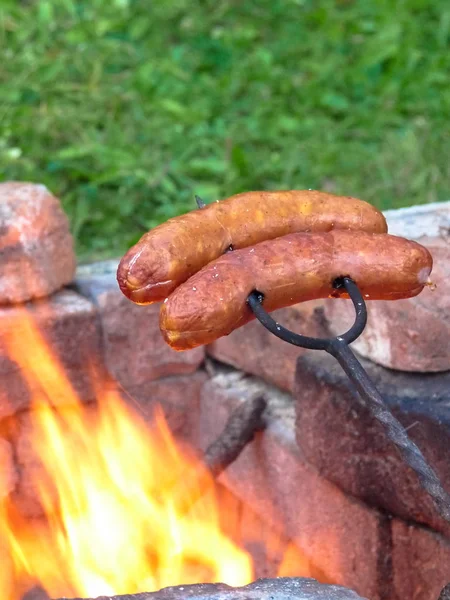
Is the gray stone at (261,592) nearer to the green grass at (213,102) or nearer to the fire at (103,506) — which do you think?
the fire at (103,506)

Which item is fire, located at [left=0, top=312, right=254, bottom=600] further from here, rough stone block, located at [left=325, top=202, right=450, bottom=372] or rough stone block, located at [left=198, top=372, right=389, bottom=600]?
rough stone block, located at [left=325, top=202, right=450, bottom=372]

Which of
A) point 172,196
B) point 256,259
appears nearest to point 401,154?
point 172,196

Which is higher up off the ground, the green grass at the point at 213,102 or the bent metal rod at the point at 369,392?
the bent metal rod at the point at 369,392

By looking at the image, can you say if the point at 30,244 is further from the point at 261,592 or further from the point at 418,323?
the point at 261,592

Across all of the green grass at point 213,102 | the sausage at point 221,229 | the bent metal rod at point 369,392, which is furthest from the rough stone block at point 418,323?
the green grass at point 213,102

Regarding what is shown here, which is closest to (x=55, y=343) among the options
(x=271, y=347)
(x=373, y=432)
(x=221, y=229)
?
(x=271, y=347)

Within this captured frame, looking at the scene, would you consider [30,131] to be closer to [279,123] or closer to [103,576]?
[279,123]

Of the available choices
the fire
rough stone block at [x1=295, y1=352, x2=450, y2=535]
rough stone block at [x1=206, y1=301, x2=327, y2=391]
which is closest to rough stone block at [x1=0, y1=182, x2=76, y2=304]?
the fire
